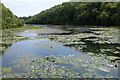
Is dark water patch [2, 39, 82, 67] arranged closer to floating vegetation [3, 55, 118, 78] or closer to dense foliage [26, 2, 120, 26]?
floating vegetation [3, 55, 118, 78]

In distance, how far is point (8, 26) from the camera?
264 feet

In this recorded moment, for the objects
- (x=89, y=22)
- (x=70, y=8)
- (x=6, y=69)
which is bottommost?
(x=6, y=69)

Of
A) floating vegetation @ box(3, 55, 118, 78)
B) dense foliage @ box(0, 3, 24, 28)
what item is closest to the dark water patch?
floating vegetation @ box(3, 55, 118, 78)

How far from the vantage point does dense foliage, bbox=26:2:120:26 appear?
7209cm

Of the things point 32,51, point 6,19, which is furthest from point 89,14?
point 32,51

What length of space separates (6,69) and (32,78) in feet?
12.5

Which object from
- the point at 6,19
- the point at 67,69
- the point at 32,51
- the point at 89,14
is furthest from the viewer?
the point at 89,14

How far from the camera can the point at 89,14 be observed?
3826 inches

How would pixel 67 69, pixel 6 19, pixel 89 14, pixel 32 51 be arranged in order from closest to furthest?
pixel 67 69 → pixel 32 51 → pixel 6 19 → pixel 89 14

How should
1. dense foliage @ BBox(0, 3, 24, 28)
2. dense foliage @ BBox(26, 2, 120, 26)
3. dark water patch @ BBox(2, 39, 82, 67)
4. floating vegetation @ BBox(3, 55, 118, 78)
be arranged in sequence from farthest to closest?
dense foliage @ BBox(0, 3, 24, 28) → dense foliage @ BBox(26, 2, 120, 26) → dark water patch @ BBox(2, 39, 82, 67) → floating vegetation @ BBox(3, 55, 118, 78)

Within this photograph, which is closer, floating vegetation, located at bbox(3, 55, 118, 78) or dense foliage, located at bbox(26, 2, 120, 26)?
floating vegetation, located at bbox(3, 55, 118, 78)

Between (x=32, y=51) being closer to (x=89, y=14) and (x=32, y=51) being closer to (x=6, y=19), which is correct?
(x=6, y=19)

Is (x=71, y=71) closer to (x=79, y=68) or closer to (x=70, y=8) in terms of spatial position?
(x=79, y=68)

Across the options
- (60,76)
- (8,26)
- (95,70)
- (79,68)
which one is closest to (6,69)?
(60,76)
